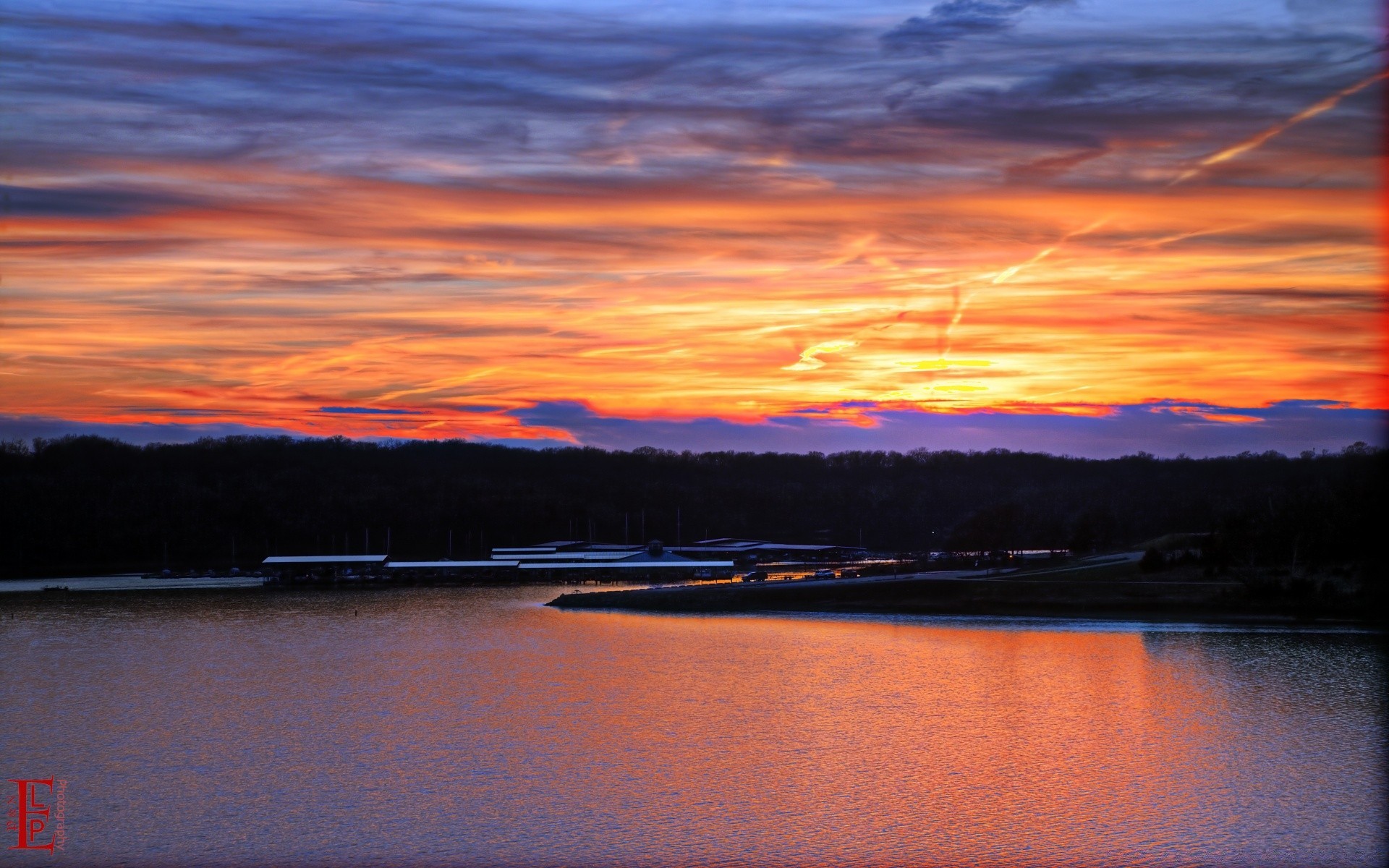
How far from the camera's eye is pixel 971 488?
445ft

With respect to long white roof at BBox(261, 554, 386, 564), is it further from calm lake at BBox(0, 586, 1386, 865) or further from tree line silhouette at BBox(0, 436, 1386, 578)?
calm lake at BBox(0, 586, 1386, 865)

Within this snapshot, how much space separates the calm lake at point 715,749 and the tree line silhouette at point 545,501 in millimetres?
23786

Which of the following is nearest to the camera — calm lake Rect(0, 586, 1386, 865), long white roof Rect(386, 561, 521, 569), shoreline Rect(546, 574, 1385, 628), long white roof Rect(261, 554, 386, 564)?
calm lake Rect(0, 586, 1386, 865)

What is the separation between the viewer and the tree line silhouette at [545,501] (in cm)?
9231

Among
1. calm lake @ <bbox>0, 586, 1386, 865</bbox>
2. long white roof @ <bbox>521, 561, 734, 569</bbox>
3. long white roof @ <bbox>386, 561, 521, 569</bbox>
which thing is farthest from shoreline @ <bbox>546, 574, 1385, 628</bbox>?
long white roof @ <bbox>386, 561, 521, 569</bbox>

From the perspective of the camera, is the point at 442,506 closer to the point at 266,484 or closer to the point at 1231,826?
the point at 266,484

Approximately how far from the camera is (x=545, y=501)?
402ft

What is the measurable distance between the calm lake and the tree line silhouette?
23.8 meters

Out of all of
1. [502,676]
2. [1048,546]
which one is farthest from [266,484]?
[502,676]

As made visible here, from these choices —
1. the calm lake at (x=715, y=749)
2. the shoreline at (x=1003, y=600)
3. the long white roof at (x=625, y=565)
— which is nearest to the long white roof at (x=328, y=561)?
the long white roof at (x=625, y=565)

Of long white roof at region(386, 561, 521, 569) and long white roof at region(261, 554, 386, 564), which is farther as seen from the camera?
long white roof at region(261, 554, 386, 564)

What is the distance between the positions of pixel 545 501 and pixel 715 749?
97.2 meters

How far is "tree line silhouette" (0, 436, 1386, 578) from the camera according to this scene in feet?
303

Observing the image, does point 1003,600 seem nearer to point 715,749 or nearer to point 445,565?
point 715,749
